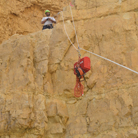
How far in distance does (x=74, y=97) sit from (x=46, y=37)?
2639 mm

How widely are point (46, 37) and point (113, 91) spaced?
3415 mm

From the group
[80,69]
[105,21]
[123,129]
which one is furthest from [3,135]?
[105,21]

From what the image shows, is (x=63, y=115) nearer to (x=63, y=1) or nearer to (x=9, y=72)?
(x=9, y=72)

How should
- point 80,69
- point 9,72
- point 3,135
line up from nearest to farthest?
point 80,69 < point 3,135 < point 9,72

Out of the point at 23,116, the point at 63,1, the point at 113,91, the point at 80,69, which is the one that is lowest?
the point at 23,116

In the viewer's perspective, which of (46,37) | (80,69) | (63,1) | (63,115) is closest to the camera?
(80,69)

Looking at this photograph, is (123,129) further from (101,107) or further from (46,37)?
(46,37)

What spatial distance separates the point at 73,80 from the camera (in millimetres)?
8359

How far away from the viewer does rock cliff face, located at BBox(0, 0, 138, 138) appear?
7359 mm

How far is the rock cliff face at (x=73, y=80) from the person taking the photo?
24.1 feet

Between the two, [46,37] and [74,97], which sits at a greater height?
[46,37]

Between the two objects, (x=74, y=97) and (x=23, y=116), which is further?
(x=74, y=97)

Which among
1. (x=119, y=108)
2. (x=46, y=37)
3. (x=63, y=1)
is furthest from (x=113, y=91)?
(x=63, y=1)

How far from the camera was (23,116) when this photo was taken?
738cm
